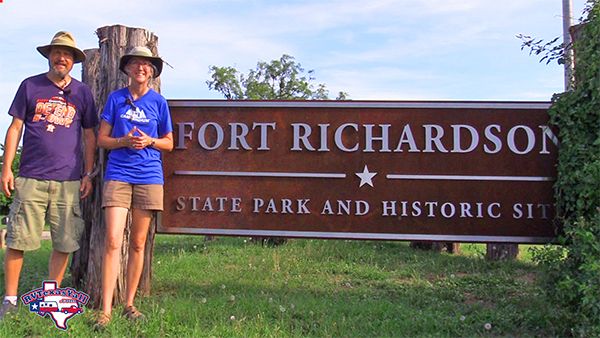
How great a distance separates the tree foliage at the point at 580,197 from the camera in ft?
11.6

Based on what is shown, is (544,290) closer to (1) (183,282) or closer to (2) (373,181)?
(2) (373,181)

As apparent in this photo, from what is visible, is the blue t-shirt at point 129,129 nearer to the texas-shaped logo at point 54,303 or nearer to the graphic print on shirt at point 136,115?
the graphic print on shirt at point 136,115

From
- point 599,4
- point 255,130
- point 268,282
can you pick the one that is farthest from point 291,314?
point 599,4

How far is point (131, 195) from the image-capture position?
156 inches

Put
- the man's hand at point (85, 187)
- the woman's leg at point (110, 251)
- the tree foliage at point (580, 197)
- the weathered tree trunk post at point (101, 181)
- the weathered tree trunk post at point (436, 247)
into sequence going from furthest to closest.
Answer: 1. the weathered tree trunk post at point (436, 247)
2. the weathered tree trunk post at point (101, 181)
3. the man's hand at point (85, 187)
4. the woman's leg at point (110, 251)
5. the tree foliage at point (580, 197)

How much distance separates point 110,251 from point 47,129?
90cm

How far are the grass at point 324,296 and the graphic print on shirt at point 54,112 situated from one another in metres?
1.27

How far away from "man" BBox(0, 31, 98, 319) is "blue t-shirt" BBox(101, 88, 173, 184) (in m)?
0.25

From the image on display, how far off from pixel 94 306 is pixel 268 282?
151cm

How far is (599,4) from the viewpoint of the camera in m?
3.85

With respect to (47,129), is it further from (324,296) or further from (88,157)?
(324,296)

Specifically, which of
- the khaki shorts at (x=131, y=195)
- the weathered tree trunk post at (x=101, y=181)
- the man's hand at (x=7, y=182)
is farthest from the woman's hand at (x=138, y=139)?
the man's hand at (x=7, y=182)

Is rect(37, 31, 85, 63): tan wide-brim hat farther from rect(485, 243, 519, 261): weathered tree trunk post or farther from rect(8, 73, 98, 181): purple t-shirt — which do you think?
rect(485, 243, 519, 261): weathered tree trunk post

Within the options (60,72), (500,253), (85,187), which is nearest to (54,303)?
(85,187)
